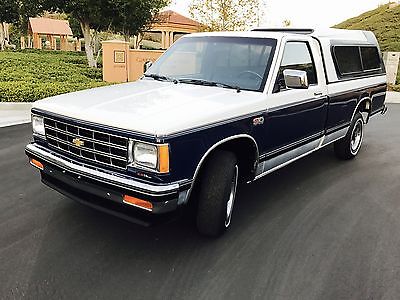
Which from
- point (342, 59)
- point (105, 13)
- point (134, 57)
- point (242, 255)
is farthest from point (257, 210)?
point (105, 13)

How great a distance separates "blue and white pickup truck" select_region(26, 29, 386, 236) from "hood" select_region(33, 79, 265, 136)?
10mm

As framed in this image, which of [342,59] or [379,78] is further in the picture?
[379,78]

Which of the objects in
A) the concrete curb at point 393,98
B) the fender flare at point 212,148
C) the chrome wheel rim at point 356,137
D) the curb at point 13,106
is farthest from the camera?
the concrete curb at point 393,98

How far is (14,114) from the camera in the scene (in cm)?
954

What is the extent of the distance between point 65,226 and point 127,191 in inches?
47.5

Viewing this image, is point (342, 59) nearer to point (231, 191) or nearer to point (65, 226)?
point (231, 191)

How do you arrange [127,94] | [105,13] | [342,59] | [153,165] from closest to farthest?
[153,165] → [127,94] → [342,59] → [105,13]

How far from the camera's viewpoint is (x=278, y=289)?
3.14 meters

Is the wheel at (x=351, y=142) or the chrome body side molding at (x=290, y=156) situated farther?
the wheel at (x=351, y=142)

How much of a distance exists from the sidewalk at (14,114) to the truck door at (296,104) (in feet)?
20.6

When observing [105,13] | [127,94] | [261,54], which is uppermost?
[105,13]

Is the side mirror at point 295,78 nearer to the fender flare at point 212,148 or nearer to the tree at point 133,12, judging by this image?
the fender flare at point 212,148

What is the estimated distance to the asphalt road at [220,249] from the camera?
3.12 meters

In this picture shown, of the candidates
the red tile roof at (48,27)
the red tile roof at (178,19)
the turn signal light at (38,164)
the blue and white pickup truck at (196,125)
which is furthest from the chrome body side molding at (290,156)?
the red tile roof at (48,27)
